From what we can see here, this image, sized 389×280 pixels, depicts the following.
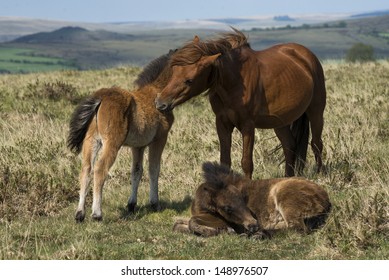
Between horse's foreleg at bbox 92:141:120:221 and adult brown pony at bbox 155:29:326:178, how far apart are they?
0.75 m

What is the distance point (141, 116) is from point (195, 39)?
3.65ft

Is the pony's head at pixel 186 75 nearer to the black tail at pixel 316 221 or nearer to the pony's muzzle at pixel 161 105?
the pony's muzzle at pixel 161 105

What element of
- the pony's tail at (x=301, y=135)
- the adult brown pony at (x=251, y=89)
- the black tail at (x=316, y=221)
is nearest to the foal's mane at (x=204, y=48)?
the adult brown pony at (x=251, y=89)

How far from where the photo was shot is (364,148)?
9.72 m

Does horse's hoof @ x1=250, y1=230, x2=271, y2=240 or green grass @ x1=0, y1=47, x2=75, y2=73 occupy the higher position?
horse's hoof @ x1=250, y1=230, x2=271, y2=240

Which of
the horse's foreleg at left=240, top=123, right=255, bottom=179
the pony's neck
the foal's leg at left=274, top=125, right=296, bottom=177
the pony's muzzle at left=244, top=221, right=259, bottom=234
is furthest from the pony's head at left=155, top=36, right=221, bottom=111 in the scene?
the foal's leg at left=274, top=125, right=296, bottom=177

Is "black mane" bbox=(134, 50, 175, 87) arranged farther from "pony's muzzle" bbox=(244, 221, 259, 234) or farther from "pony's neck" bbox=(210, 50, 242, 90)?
"pony's muzzle" bbox=(244, 221, 259, 234)

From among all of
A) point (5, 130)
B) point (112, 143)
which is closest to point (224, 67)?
point (112, 143)

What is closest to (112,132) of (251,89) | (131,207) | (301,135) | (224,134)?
(131,207)

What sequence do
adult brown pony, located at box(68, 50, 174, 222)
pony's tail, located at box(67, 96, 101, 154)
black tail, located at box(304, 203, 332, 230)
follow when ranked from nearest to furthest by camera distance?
1. black tail, located at box(304, 203, 332, 230)
2. adult brown pony, located at box(68, 50, 174, 222)
3. pony's tail, located at box(67, 96, 101, 154)

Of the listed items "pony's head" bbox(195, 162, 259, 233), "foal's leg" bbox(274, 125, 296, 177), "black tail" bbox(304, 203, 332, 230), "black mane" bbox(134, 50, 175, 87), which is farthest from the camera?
"foal's leg" bbox(274, 125, 296, 177)

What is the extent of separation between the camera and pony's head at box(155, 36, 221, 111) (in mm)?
7355

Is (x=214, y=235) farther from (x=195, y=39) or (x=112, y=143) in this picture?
(x=195, y=39)

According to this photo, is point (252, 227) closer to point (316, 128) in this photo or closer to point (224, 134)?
point (224, 134)
